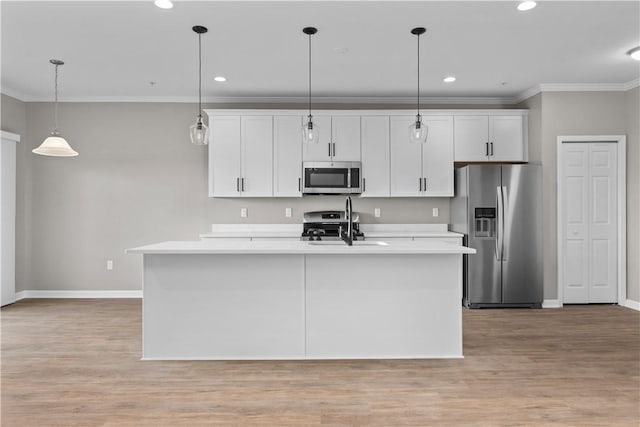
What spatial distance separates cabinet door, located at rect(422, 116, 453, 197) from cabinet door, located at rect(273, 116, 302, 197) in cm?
158

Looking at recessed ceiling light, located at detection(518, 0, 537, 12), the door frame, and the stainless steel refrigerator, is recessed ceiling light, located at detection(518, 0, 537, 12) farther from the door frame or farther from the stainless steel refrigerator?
the door frame

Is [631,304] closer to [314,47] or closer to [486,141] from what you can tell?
[486,141]

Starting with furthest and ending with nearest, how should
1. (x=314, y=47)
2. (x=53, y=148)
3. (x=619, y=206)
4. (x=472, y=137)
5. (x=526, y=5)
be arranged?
(x=472, y=137) → (x=619, y=206) → (x=53, y=148) → (x=314, y=47) → (x=526, y=5)

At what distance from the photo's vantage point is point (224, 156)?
4.89 metres

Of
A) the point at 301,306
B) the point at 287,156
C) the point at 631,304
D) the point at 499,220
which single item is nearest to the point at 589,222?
the point at 631,304

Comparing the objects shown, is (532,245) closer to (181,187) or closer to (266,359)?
(266,359)

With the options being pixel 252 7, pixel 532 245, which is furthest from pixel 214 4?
pixel 532 245

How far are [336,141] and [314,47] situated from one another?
59.7 inches

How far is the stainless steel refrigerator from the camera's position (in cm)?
453

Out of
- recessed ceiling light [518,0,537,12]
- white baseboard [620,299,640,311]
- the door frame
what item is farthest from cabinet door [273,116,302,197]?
white baseboard [620,299,640,311]

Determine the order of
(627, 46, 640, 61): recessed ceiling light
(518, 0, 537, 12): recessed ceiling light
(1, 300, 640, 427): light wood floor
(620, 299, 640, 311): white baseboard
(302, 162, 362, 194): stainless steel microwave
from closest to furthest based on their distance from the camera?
(1, 300, 640, 427): light wood floor → (518, 0, 537, 12): recessed ceiling light → (627, 46, 640, 61): recessed ceiling light → (620, 299, 640, 311): white baseboard → (302, 162, 362, 194): stainless steel microwave

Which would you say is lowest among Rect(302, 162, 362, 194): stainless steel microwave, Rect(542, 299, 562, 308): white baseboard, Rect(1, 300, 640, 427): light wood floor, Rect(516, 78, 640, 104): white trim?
Rect(1, 300, 640, 427): light wood floor

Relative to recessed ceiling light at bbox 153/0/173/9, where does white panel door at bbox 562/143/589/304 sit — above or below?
below

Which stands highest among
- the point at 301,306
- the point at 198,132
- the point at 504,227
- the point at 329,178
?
the point at 198,132
